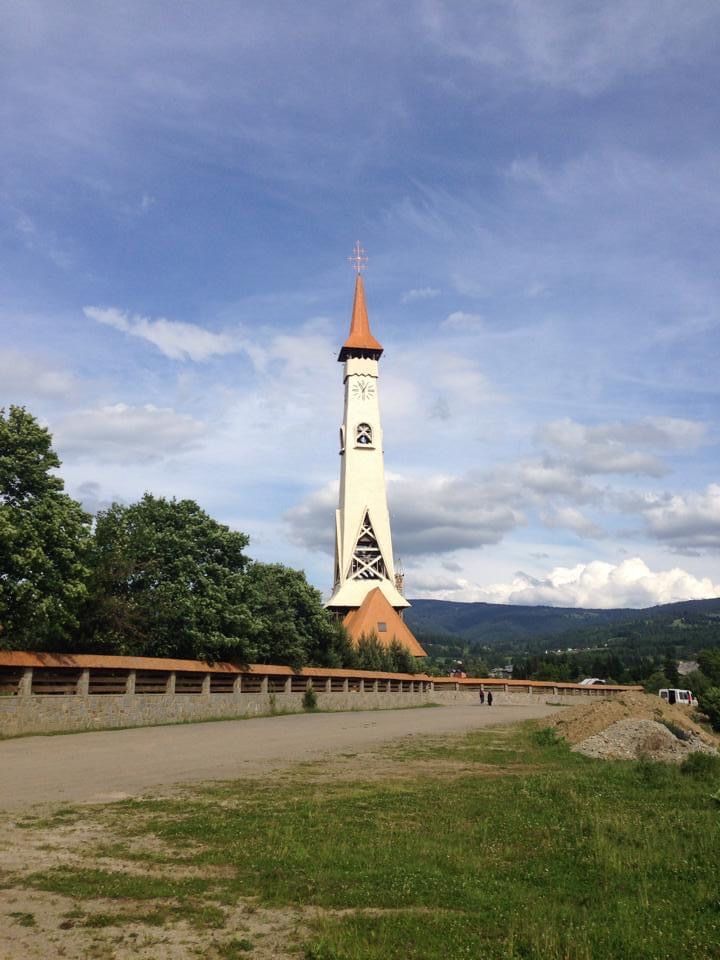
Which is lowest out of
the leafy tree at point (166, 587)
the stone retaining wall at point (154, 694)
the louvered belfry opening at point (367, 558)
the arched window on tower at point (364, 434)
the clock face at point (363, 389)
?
the stone retaining wall at point (154, 694)

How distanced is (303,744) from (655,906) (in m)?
15.0

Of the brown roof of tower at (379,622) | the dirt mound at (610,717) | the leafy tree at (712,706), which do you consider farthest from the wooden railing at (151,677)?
the brown roof of tower at (379,622)

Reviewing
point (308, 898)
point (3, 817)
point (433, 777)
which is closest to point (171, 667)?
point (433, 777)

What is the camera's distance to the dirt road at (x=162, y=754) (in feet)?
42.6

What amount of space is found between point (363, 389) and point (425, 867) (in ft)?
225

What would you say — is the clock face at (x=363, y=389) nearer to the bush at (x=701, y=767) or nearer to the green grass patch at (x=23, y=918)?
the bush at (x=701, y=767)

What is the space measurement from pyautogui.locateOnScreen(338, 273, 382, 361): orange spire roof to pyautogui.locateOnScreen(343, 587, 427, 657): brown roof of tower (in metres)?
23.7

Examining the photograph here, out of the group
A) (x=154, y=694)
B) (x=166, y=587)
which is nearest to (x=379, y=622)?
(x=166, y=587)

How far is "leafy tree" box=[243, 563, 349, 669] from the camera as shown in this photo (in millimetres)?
36781

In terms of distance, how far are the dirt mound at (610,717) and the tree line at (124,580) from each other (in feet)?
41.0

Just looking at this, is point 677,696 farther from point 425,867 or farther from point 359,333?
point 425,867

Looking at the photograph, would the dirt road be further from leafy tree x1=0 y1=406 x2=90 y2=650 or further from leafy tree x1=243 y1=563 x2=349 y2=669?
leafy tree x1=243 y1=563 x2=349 y2=669

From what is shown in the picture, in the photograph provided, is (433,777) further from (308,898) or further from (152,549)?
(152,549)

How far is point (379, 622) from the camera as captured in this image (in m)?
64.9
